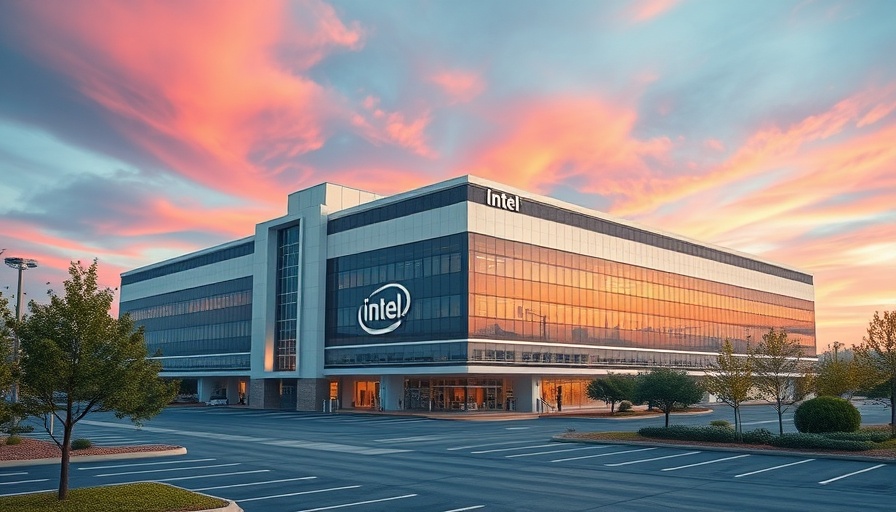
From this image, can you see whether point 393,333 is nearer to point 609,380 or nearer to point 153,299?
point 609,380

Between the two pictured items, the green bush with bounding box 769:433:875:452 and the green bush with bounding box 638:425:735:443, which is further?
the green bush with bounding box 638:425:735:443

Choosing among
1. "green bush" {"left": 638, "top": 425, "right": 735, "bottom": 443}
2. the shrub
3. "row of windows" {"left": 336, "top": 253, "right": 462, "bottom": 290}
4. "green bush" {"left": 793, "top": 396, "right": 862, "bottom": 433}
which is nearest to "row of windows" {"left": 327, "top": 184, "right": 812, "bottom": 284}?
"row of windows" {"left": 336, "top": 253, "right": 462, "bottom": 290}

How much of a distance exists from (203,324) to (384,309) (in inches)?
1471

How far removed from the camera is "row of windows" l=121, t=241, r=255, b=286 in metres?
90.9

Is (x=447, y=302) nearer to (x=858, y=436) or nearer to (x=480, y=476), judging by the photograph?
(x=858, y=436)

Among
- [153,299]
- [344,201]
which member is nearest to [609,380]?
[344,201]

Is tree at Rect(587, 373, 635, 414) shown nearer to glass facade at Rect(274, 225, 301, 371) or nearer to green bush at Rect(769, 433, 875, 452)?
green bush at Rect(769, 433, 875, 452)

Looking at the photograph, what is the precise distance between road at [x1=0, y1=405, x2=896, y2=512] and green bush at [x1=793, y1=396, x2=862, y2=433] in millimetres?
5247

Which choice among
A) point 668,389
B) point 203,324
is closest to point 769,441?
point 668,389

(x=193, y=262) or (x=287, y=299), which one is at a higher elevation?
(x=193, y=262)

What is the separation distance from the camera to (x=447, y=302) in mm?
66125

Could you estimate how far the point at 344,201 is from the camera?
8025 centimetres

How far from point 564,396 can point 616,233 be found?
18802 millimetres

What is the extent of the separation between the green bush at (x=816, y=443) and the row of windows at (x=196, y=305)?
67694 millimetres
